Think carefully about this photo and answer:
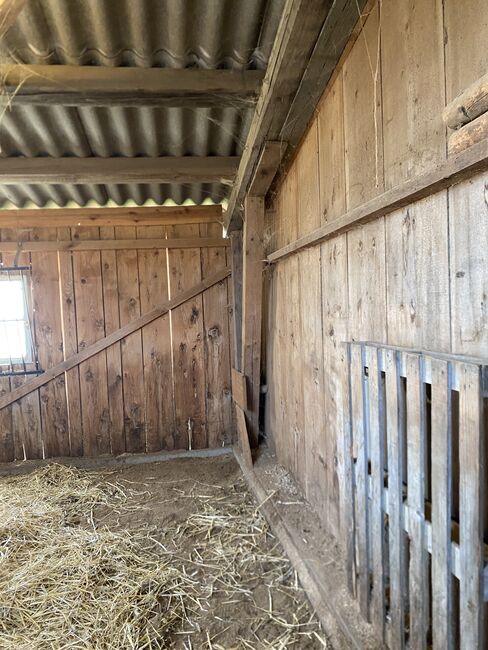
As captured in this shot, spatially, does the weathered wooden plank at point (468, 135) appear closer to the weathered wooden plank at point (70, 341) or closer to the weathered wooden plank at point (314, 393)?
the weathered wooden plank at point (314, 393)

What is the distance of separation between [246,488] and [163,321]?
157 cm

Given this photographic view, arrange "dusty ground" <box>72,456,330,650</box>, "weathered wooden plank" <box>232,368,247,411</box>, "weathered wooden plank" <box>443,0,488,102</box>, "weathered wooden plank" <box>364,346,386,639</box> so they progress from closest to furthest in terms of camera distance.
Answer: "weathered wooden plank" <box>443,0,488,102</box>
"weathered wooden plank" <box>364,346,386,639</box>
"dusty ground" <box>72,456,330,650</box>
"weathered wooden plank" <box>232,368,247,411</box>

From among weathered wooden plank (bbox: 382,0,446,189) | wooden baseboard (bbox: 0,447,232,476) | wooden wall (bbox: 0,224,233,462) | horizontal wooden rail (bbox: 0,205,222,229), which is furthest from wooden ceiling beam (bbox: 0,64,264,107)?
wooden baseboard (bbox: 0,447,232,476)

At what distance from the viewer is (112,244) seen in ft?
11.9

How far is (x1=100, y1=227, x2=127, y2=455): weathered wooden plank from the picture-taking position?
12.0 ft

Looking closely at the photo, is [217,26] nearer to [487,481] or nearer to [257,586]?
[487,481]

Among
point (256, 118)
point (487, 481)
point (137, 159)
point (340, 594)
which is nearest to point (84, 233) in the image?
point (137, 159)

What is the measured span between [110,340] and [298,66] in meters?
2.66

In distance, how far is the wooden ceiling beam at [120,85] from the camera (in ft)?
5.82

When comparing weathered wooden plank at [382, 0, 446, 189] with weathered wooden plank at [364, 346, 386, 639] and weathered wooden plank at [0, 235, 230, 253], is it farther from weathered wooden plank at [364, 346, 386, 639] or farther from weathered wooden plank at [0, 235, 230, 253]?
weathered wooden plank at [0, 235, 230, 253]

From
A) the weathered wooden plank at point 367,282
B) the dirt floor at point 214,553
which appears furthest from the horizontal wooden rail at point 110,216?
the weathered wooden plank at point 367,282

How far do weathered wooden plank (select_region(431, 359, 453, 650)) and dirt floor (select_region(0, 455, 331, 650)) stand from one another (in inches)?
28.9

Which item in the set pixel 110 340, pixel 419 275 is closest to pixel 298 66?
pixel 419 275

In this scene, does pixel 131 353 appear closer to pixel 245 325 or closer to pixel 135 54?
pixel 245 325
